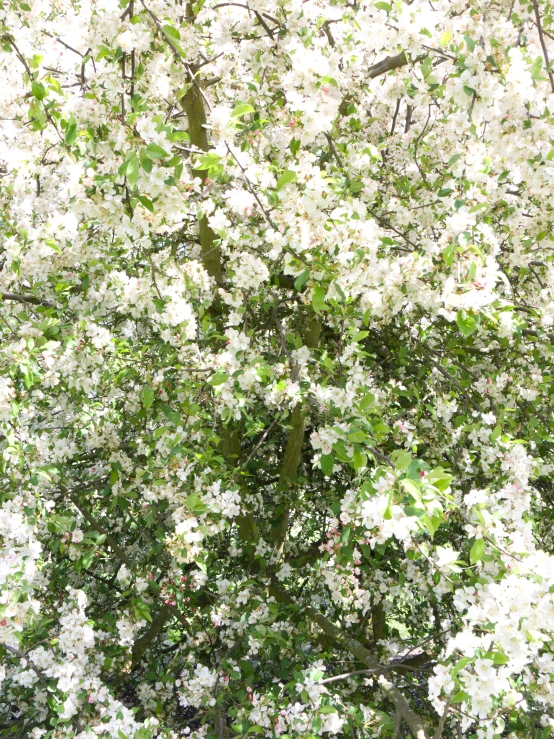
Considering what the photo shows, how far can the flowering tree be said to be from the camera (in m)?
2.23

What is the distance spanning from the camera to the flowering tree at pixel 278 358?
223 centimetres

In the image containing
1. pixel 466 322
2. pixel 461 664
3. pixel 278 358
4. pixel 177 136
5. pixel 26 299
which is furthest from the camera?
pixel 26 299

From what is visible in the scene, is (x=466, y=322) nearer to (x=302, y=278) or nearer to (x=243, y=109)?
(x=302, y=278)

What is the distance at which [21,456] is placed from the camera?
107 inches

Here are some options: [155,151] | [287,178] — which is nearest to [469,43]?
[287,178]

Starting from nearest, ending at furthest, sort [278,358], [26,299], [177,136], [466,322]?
[177,136] < [466,322] < [278,358] < [26,299]

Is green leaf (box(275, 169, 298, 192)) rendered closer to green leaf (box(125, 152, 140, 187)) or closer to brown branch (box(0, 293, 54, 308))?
green leaf (box(125, 152, 140, 187))

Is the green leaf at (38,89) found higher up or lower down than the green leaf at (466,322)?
higher up

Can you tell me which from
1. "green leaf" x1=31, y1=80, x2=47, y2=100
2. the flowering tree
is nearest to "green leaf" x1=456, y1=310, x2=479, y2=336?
the flowering tree

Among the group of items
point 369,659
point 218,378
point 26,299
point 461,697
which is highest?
point 26,299

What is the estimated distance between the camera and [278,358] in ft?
9.82

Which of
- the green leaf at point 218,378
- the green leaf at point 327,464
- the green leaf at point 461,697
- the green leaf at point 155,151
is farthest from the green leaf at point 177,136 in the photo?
the green leaf at point 461,697

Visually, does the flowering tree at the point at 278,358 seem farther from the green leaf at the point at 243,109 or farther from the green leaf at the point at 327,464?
the green leaf at the point at 243,109

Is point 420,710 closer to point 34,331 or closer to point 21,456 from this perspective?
point 21,456
